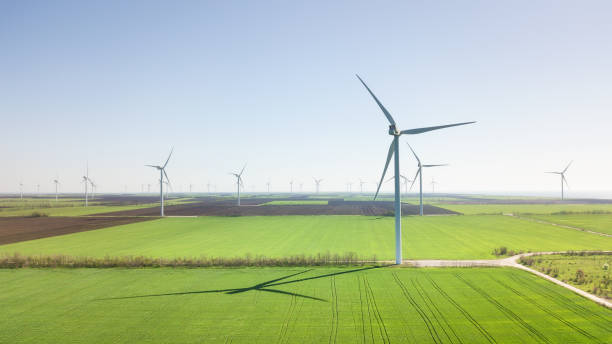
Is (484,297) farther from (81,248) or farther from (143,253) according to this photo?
(81,248)

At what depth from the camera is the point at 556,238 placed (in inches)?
1853

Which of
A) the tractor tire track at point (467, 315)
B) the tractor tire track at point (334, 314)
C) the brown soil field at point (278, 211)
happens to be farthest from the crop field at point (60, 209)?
the tractor tire track at point (467, 315)

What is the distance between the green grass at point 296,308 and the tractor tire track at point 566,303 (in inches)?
2.7

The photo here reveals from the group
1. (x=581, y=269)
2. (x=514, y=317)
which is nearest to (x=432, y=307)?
(x=514, y=317)

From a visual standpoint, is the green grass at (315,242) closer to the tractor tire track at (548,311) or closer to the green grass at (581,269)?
the green grass at (581,269)

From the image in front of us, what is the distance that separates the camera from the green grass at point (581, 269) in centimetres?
2445

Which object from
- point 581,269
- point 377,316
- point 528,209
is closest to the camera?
point 377,316

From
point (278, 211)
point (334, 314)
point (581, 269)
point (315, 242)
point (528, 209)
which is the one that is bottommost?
point (278, 211)

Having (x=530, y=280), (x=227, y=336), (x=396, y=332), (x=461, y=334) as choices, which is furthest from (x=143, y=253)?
(x=530, y=280)

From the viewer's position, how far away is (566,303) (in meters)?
21.1

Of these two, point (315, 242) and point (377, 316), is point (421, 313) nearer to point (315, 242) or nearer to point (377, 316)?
point (377, 316)

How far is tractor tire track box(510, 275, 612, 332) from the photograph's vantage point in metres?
18.2

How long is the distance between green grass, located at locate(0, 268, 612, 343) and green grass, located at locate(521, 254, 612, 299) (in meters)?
2.85

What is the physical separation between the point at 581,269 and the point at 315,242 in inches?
1206
